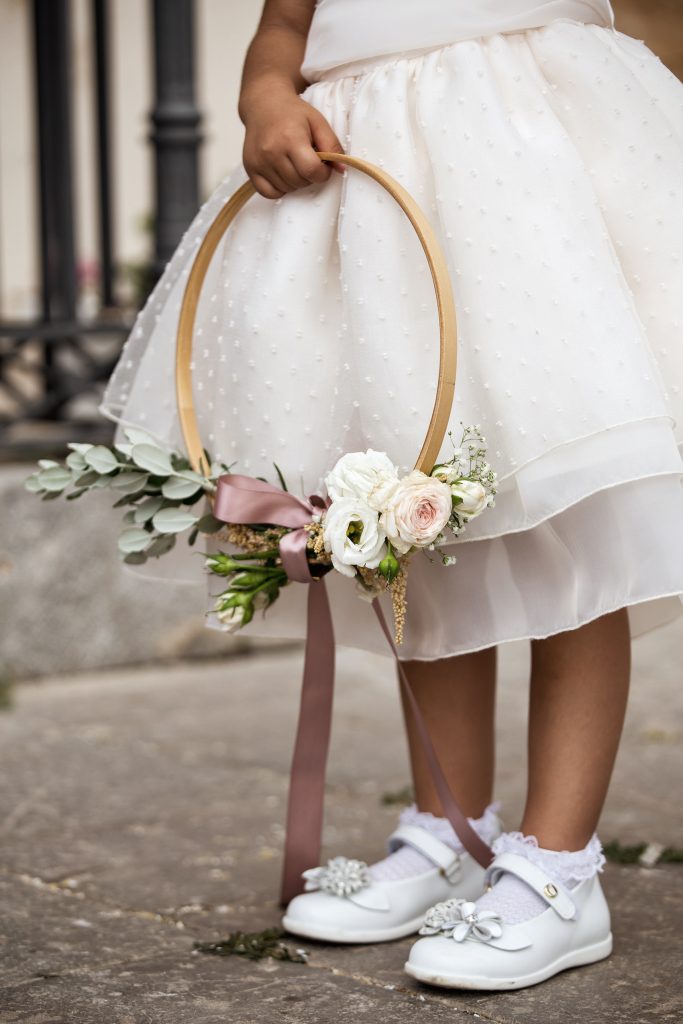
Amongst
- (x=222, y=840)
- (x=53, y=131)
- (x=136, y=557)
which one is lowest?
(x=222, y=840)

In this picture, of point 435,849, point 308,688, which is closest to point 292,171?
point 308,688

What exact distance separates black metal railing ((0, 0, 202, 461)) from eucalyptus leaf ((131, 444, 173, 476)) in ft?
5.12

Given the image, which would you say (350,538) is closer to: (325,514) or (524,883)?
(325,514)

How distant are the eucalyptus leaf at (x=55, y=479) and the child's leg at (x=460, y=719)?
462 mm

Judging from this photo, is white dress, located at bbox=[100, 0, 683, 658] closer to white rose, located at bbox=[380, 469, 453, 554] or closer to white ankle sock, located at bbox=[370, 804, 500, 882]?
white rose, located at bbox=[380, 469, 453, 554]

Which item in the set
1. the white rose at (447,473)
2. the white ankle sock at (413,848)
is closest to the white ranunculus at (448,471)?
the white rose at (447,473)

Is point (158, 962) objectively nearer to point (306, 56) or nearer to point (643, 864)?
point (643, 864)

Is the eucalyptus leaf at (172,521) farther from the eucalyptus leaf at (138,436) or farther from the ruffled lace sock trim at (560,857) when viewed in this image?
the ruffled lace sock trim at (560,857)

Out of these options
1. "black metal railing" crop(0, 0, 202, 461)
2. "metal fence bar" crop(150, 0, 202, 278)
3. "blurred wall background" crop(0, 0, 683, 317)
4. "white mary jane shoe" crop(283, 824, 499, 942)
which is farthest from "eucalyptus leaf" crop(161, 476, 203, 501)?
"blurred wall background" crop(0, 0, 683, 317)

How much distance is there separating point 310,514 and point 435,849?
0.45m

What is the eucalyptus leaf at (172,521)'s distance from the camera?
57.8 inches

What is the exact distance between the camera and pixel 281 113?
4.86 ft

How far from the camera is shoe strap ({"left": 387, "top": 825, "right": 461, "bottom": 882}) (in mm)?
1565

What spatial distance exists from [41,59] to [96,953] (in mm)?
2685
